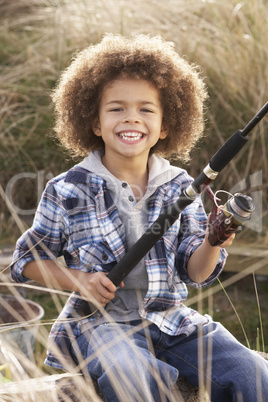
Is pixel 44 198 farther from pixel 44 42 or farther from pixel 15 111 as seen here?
pixel 44 42

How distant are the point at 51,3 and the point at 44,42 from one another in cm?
74

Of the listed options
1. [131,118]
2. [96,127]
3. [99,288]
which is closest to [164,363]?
[99,288]

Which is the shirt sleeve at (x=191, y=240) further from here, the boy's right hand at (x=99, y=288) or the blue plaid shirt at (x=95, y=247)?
the boy's right hand at (x=99, y=288)

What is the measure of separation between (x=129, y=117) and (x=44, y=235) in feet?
1.59

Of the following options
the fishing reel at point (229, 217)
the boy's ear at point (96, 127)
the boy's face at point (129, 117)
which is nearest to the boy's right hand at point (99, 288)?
→ the fishing reel at point (229, 217)

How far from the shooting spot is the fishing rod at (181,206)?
5.43ft

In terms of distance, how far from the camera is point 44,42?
16.6 feet

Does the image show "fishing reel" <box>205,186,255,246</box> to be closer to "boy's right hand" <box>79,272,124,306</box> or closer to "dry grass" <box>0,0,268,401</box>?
"boy's right hand" <box>79,272,124,306</box>

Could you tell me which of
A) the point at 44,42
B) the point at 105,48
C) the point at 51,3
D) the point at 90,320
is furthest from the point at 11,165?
the point at 90,320

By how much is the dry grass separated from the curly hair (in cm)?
159

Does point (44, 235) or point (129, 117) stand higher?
point (129, 117)

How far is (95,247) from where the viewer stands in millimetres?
2090

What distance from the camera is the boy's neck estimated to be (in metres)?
2.22

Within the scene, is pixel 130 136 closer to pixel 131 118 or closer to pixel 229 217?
pixel 131 118
